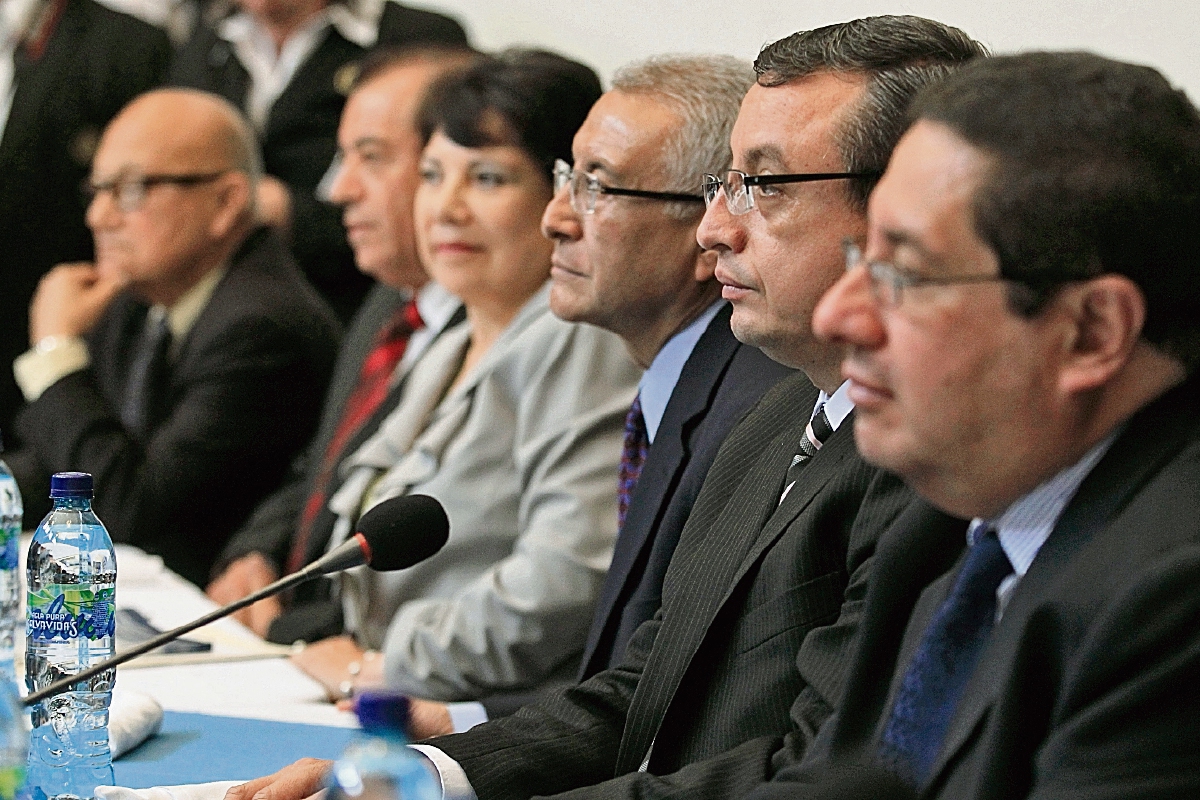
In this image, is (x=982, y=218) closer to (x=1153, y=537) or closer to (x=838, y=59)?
(x=1153, y=537)

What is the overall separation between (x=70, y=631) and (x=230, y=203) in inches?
92.1

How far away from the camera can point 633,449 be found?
7.75 feet

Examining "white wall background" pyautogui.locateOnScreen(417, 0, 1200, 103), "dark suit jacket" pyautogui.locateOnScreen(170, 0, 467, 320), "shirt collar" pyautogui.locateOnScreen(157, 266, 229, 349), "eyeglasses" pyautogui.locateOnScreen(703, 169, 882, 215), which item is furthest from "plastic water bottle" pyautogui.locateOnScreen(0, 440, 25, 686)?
"dark suit jacket" pyautogui.locateOnScreen(170, 0, 467, 320)

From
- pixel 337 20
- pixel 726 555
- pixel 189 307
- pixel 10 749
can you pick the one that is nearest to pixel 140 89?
pixel 337 20

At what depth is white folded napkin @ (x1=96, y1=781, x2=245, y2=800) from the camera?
1481 millimetres

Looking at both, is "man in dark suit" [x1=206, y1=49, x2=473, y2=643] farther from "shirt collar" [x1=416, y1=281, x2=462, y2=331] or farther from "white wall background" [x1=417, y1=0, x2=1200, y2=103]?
"white wall background" [x1=417, y1=0, x2=1200, y2=103]

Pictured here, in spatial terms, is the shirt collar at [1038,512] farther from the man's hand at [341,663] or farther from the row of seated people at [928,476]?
the man's hand at [341,663]

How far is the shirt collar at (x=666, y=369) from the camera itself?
2.29 meters

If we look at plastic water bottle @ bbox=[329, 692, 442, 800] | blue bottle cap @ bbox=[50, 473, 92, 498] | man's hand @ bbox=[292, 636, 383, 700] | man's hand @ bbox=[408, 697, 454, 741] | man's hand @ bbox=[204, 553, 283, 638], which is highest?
plastic water bottle @ bbox=[329, 692, 442, 800]

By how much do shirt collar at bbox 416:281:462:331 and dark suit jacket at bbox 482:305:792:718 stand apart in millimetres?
1073

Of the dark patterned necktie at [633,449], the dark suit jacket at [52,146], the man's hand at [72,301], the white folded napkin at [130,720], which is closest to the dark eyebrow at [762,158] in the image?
the dark patterned necktie at [633,449]

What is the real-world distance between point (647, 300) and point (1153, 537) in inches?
53.2

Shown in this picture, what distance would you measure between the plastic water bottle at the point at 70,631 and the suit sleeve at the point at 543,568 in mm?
742

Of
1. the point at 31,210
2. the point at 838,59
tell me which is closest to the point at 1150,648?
the point at 838,59
